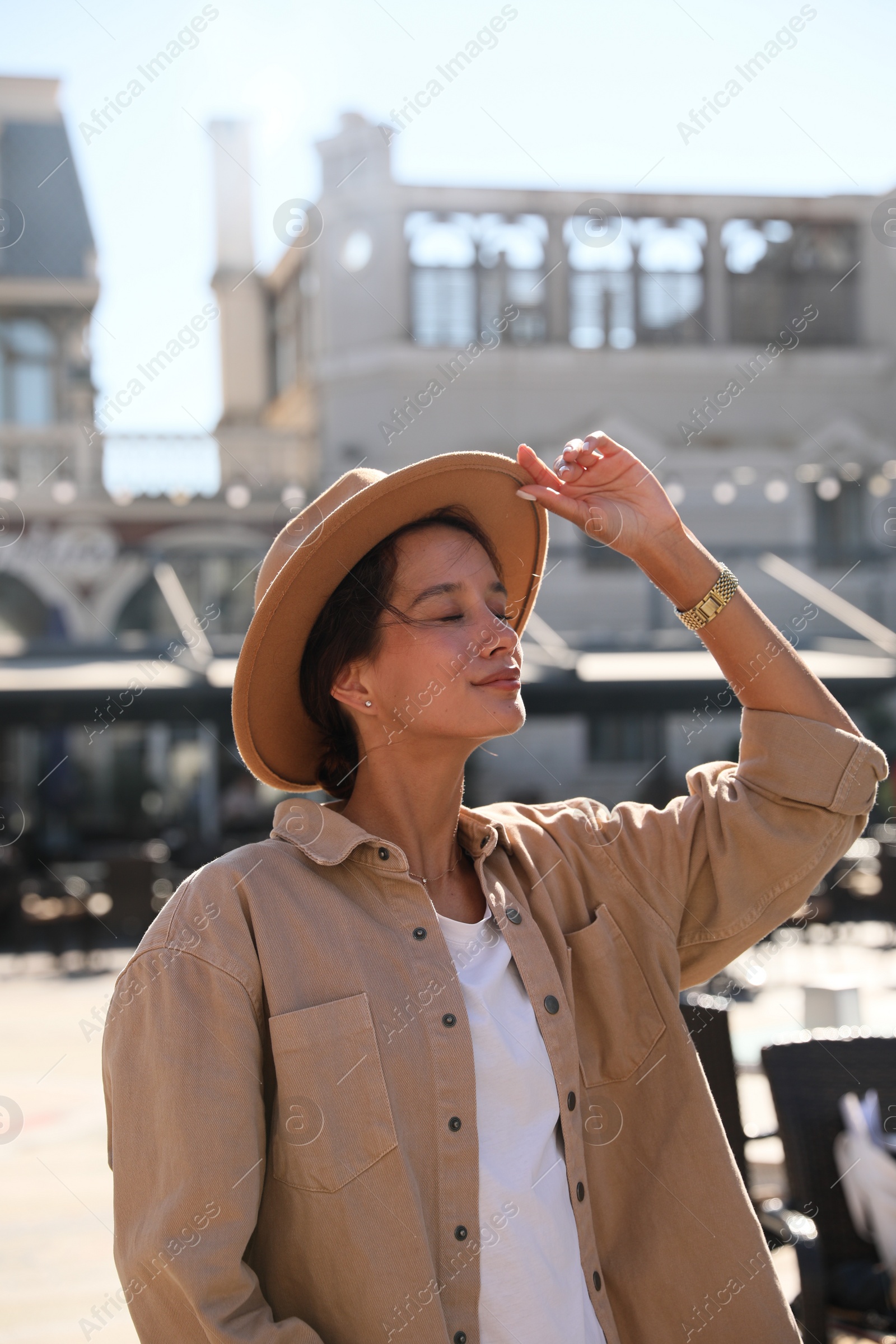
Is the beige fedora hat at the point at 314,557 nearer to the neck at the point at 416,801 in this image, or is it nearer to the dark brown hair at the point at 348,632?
the dark brown hair at the point at 348,632

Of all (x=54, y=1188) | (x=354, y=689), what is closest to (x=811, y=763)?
(x=354, y=689)

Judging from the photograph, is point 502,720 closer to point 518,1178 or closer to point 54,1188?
point 518,1178

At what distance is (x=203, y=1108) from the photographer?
4.27 feet

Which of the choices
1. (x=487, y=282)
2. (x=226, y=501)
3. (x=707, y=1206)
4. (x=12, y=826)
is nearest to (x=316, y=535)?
(x=707, y=1206)

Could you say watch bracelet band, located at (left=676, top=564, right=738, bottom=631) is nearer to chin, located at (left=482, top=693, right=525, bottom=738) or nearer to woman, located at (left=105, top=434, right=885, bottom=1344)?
woman, located at (left=105, top=434, right=885, bottom=1344)

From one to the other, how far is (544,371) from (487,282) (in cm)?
179

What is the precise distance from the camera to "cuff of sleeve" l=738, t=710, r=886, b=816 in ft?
5.58

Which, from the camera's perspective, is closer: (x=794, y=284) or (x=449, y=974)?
(x=449, y=974)

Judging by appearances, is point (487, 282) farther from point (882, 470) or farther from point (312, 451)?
point (882, 470)

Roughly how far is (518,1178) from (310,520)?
91 centimetres

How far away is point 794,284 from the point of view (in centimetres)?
2155

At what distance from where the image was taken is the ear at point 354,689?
5.61 feet

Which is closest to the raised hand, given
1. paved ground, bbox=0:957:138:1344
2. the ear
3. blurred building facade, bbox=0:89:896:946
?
the ear

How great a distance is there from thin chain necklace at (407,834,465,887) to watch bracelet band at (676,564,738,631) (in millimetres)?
476
